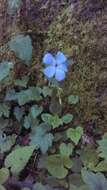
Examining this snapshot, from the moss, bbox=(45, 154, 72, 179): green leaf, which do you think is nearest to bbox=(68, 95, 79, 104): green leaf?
A: the moss

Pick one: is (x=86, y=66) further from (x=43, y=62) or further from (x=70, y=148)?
(x=70, y=148)

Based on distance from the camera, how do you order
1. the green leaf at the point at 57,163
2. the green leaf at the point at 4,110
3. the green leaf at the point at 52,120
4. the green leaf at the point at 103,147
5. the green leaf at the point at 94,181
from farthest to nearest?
the green leaf at the point at 4,110
the green leaf at the point at 52,120
the green leaf at the point at 57,163
the green leaf at the point at 103,147
the green leaf at the point at 94,181

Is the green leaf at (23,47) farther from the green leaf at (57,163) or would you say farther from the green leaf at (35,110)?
the green leaf at (57,163)

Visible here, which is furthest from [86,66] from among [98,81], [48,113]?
[48,113]

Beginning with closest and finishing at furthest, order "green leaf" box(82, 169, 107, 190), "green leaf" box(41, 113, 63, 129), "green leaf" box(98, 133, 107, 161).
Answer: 1. "green leaf" box(82, 169, 107, 190)
2. "green leaf" box(98, 133, 107, 161)
3. "green leaf" box(41, 113, 63, 129)

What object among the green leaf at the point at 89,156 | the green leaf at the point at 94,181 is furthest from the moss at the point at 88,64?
the green leaf at the point at 94,181

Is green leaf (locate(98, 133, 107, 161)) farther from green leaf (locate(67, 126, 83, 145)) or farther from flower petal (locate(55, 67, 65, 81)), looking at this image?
flower petal (locate(55, 67, 65, 81))
